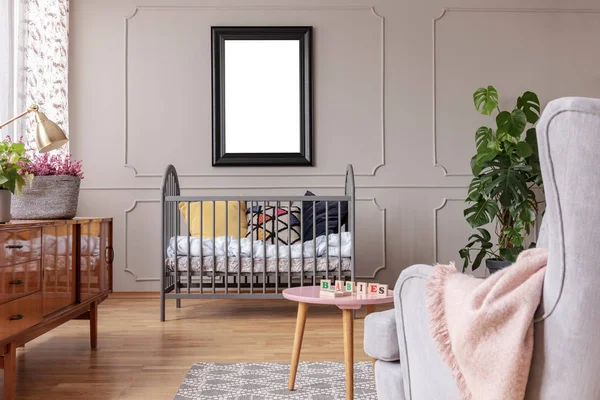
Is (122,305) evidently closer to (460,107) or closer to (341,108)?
(341,108)

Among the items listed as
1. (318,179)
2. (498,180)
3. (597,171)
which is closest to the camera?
(597,171)

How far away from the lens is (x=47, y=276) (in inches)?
84.3

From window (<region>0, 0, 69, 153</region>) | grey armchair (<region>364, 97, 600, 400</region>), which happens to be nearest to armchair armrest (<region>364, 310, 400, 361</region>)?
grey armchair (<region>364, 97, 600, 400</region>)

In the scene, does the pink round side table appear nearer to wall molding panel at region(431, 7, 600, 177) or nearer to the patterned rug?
the patterned rug

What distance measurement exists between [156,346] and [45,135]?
104 cm

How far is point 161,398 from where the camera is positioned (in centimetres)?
192

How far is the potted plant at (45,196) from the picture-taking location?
2346mm

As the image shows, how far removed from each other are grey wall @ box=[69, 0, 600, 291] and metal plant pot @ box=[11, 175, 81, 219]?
5.97 ft

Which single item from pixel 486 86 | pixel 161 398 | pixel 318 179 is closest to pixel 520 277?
pixel 161 398

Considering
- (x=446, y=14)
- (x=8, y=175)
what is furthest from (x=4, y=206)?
(x=446, y=14)

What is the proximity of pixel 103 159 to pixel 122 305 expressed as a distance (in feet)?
3.45

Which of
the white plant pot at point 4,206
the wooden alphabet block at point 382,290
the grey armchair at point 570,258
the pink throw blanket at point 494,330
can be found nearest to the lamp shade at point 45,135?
the white plant pot at point 4,206

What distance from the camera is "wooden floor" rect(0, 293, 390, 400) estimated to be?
6.86 ft

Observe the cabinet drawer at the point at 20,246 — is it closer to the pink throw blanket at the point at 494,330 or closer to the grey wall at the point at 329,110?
the pink throw blanket at the point at 494,330
